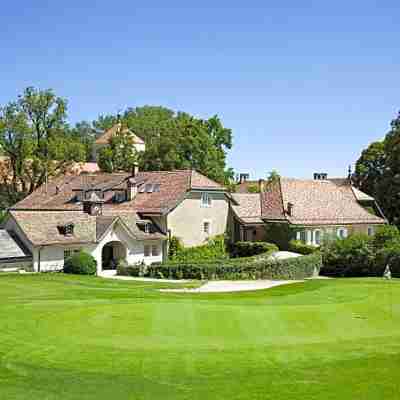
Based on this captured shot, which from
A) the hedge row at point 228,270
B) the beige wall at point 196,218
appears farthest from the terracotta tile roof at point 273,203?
the hedge row at point 228,270

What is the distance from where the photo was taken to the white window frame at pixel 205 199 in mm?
55469

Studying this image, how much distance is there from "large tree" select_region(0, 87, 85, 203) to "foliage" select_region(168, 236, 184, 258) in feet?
74.2

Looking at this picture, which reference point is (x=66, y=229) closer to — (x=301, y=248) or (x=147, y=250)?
(x=147, y=250)

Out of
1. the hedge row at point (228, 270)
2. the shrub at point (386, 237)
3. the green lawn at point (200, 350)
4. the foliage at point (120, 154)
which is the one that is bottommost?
the green lawn at point (200, 350)

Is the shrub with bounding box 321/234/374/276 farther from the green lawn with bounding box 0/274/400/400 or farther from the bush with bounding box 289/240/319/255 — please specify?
the green lawn with bounding box 0/274/400/400

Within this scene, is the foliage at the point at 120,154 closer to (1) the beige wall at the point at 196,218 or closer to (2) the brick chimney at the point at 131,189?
(2) the brick chimney at the point at 131,189

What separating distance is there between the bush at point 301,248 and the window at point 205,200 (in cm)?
794

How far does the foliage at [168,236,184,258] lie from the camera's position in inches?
2083

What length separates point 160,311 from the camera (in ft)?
70.6

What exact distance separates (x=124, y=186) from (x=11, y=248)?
1573cm

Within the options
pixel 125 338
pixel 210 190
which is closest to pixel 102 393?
pixel 125 338

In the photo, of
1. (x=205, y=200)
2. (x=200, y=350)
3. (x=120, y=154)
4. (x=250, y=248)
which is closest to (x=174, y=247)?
(x=205, y=200)

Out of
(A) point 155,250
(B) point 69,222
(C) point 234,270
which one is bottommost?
(C) point 234,270

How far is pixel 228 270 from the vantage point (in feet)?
148
